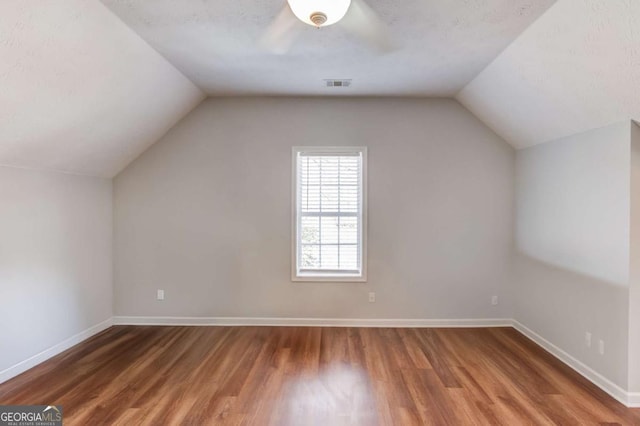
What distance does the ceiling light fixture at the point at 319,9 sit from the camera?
1713 mm

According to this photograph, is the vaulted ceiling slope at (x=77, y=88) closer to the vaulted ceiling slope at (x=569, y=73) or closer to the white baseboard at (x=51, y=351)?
→ the white baseboard at (x=51, y=351)

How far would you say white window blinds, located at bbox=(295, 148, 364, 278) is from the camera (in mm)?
3910

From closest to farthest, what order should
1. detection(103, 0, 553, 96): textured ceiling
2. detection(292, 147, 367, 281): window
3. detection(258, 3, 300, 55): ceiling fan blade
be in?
detection(103, 0, 553, 96): textured ceiling < detection(258, 3, 300, 55): ceiling fan blade < detection(292, 147, 367, 281): window

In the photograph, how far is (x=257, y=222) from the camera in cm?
384

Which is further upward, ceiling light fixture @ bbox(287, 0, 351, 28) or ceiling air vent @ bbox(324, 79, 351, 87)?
ceiling air vent @ bbox(324, 79, 351, 87)

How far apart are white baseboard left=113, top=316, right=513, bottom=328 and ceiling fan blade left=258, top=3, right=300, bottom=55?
2.97 m

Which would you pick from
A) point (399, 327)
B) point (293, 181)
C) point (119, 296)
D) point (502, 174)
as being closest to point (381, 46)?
point (293, 181)

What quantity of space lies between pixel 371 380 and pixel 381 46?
280cm

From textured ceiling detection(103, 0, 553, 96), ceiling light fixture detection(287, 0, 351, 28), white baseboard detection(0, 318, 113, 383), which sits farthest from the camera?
white baseboard detection(0, 318, 113, 383)

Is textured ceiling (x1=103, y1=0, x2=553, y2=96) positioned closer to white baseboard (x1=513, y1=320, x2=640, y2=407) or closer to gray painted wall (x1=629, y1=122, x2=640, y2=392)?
gray painted wall (x1=629, y1=122, x2=640, y2=392)

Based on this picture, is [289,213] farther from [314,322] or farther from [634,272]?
[634,272]

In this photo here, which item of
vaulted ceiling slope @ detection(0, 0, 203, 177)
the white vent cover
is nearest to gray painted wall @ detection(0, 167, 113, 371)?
vaulted ceiling slope @ detection(0, 0, 203, 177)

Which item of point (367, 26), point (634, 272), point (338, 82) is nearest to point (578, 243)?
point (634, 272)

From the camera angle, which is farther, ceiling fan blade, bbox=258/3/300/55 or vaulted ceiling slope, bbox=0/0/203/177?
ceiling fan blade, bbox=258/3/300/55
